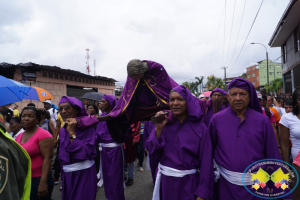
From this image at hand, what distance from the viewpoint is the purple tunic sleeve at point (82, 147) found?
2.70m

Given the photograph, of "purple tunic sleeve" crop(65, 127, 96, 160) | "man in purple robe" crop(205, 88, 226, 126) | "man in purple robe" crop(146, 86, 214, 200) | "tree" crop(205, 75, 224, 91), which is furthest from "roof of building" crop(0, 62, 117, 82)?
"tree" crop(205, 75, 224, 91)

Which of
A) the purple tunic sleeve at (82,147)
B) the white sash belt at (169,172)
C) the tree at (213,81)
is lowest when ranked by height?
the white sash belt at (169,172)

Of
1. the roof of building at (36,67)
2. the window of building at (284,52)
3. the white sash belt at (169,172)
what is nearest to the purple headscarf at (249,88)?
the white sash belt at (169,172)

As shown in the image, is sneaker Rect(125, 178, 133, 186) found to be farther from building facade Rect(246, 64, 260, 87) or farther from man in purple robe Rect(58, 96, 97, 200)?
building facade Rect(246, 64, 260, 87)

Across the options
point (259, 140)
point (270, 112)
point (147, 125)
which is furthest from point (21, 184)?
point (270, 112)

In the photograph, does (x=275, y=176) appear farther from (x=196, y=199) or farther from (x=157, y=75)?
(x=157, y=75)

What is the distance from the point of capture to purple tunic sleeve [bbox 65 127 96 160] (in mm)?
2695

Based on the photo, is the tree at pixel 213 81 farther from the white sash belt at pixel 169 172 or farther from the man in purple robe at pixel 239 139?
the white sash belt at pixel 169 172

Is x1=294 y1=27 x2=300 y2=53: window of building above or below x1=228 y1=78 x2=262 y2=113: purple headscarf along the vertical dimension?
above

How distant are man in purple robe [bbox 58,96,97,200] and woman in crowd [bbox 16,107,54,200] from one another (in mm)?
183

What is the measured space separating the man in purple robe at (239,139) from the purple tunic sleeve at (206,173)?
0.32 feet

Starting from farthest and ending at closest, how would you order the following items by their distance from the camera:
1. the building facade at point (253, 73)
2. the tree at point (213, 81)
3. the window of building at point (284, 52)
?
the building facade at point (253, 73) < the tree at point (213, 81) < the window of building at point (284, 52)

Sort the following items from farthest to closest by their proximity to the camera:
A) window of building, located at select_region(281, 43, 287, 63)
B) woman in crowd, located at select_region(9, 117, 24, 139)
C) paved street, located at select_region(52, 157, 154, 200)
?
window of building, located at select_region(281, 43, 287, 63) → paved street, located at select_region(52, 157, 154, 200) → woman in crowd, located at select_region(9, 117, 24, 139)

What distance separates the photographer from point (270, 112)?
496 cm
